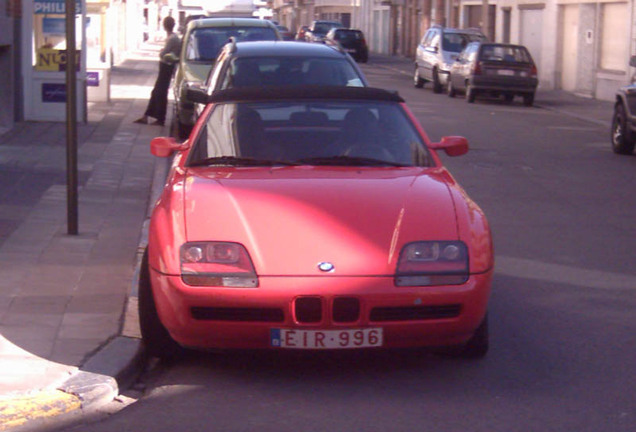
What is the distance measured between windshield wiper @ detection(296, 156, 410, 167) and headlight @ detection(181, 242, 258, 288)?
49.1 inches

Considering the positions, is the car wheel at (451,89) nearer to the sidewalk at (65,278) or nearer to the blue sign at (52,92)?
the blue sign at (52,92)

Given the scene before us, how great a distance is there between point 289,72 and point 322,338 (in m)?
7.86

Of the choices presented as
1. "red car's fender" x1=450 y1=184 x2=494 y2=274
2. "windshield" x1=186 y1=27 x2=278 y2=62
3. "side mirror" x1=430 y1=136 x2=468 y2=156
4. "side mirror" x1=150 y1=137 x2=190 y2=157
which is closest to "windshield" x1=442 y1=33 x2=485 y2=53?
"windshield" x1=186 y1=27 x2=278 y2=62

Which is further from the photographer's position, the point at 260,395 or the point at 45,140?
the point at 45,140

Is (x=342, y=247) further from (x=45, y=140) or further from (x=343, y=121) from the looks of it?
(x=45, y=140)

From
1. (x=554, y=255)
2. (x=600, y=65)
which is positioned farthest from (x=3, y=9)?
(x=600, y=65)

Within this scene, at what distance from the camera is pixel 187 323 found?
559 centimetres

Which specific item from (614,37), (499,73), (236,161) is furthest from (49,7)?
(614,37)

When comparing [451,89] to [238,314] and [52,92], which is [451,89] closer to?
[52,92]

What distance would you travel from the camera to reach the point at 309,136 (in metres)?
6.97

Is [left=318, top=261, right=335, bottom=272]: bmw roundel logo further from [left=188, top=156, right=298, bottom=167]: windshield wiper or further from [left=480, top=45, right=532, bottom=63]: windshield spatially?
[left=480, top=45, right=532, bottom=63]: windshield

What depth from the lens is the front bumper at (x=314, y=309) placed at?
5.48 metres

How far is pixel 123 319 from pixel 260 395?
148 cm

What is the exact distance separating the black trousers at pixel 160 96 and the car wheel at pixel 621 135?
725 cm
